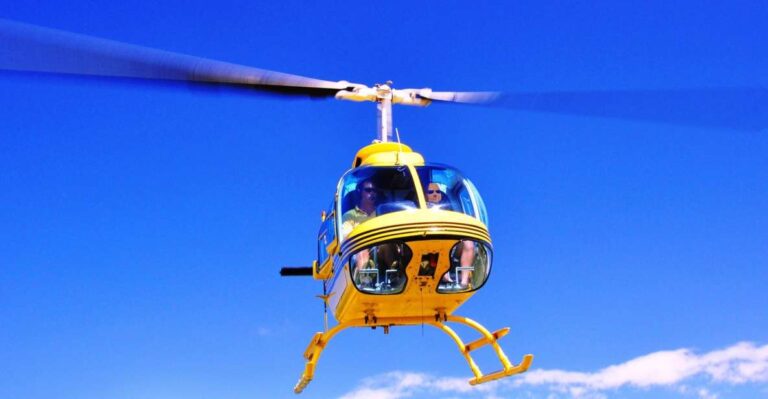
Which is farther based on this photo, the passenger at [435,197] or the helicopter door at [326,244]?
the helicopter door at [326,244]

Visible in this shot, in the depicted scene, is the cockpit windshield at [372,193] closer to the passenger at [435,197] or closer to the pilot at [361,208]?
the pilot at [361,208]

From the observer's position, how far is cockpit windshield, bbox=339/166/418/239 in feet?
54.8

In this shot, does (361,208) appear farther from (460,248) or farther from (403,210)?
(460,248)

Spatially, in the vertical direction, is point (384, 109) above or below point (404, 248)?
above

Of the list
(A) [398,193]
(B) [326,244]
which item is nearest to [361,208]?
(A) [398,193]

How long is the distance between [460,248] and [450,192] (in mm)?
1435

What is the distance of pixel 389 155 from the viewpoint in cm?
1811

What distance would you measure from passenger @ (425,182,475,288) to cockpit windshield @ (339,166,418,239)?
16.3 inches

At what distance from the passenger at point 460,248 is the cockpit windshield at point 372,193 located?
0.42 m

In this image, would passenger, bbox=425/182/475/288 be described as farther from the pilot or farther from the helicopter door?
the helicopter door

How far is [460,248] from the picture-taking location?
1627 centimetres

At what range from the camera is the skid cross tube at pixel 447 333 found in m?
18.0

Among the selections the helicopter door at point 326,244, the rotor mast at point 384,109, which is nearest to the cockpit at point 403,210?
the helicopter door at point 326,244

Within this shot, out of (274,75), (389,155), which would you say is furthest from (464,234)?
(274,75)
